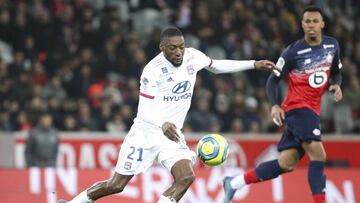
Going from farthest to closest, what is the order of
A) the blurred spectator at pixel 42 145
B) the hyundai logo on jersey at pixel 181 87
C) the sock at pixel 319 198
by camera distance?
the blurred spectator at pixel 42 145 < the sock at pixel 319 198 < the hyundai logo on jersey at pixel 181 87

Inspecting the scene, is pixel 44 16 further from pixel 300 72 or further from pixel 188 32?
pixel 300 72

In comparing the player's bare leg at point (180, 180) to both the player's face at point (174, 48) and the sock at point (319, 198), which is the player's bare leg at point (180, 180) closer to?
the player's face at point (174, 48)

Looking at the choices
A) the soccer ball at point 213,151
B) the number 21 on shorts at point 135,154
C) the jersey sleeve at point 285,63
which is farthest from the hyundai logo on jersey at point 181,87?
the jersey sleeve at point 285,63

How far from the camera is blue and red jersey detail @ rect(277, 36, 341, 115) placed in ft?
32.5

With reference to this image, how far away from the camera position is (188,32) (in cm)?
1836

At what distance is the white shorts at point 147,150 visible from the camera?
9445mm

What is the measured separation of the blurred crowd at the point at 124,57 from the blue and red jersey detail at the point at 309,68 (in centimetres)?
655

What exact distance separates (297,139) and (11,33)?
847 centimetres

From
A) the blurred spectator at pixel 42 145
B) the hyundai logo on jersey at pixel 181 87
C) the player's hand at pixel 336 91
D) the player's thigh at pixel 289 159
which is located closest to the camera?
the hyundai logo on jersey at pixel 181 87

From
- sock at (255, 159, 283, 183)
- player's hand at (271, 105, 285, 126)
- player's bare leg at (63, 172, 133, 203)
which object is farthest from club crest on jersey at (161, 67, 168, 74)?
sock at (255, 159, 283, 183)

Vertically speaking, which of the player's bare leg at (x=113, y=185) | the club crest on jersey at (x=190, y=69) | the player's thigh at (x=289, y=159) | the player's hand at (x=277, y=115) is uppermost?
the club crest on jersey at (x=190, y=69)

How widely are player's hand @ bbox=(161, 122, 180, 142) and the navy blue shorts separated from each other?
1.47 metres

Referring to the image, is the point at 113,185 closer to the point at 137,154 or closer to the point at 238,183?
the point at 137,154

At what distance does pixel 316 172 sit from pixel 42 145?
257 inches
